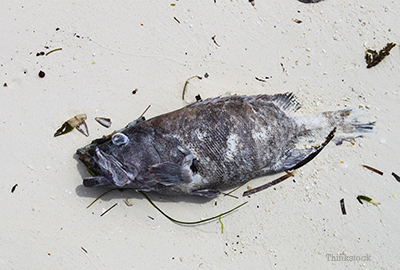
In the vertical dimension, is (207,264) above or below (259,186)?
below

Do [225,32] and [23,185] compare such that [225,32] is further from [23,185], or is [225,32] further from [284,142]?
[23,185]

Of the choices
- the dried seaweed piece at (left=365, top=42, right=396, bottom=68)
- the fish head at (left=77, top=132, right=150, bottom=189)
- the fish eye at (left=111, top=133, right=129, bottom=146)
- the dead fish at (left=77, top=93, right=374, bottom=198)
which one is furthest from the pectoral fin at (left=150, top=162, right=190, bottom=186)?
the dried seaweed piece at (left=365, top=42, right=396, bottom=68)

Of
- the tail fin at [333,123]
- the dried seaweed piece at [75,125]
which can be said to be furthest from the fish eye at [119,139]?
the tail fin at [333,123]

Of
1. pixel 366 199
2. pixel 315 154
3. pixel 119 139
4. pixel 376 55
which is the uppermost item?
pixel 119 139

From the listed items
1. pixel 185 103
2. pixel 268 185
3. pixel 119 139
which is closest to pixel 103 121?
pixel 119 139

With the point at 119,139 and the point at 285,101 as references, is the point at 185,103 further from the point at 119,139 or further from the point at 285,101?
the point at 285,101

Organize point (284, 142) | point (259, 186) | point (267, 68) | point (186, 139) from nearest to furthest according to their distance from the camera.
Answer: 1. point (186, 139)
2. point (284, 142)
3. point (259, 186)
4. point (267, 68)

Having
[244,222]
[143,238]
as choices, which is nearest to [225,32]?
[244,222]
